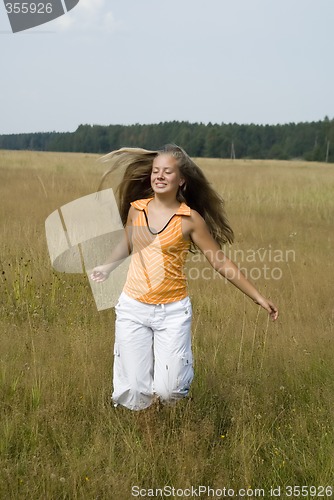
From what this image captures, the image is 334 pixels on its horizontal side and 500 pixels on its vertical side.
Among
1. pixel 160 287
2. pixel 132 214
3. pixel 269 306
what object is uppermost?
pixel 132 214

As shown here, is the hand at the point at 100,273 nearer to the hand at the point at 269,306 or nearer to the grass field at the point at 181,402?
the grass field at the point at 181,402

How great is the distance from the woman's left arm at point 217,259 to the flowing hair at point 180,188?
0.78 ft

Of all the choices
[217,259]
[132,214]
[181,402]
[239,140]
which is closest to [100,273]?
[132,214]

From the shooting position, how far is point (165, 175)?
10.3 feet

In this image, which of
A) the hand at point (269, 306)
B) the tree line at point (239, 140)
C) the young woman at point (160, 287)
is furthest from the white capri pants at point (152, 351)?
the tree line at point (239, 140)

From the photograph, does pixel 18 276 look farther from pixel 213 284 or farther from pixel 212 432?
pixel 212 432

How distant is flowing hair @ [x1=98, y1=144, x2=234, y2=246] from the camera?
3.28 m

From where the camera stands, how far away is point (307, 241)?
8.91 m

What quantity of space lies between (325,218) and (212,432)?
919cm

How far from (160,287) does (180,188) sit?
0.60m

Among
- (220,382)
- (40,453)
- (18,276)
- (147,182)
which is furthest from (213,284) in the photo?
(40,453)

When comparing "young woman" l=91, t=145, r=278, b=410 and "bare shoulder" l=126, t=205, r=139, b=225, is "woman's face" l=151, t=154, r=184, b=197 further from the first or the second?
"bare shoulder" l=126, t=205, r=139, b=225

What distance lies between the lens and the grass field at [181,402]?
282 cm

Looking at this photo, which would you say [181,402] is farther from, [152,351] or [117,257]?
[117,257]
